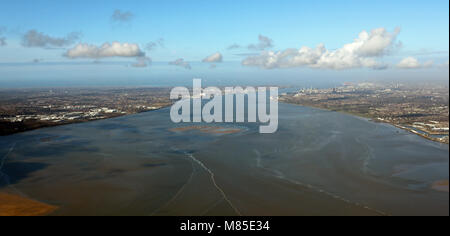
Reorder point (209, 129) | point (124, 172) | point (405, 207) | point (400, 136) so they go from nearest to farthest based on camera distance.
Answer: point (405, 207) < point (124, 172) < point (400, 136) < point (209, 129)

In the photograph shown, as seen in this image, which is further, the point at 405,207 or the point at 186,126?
the point at 186,126
